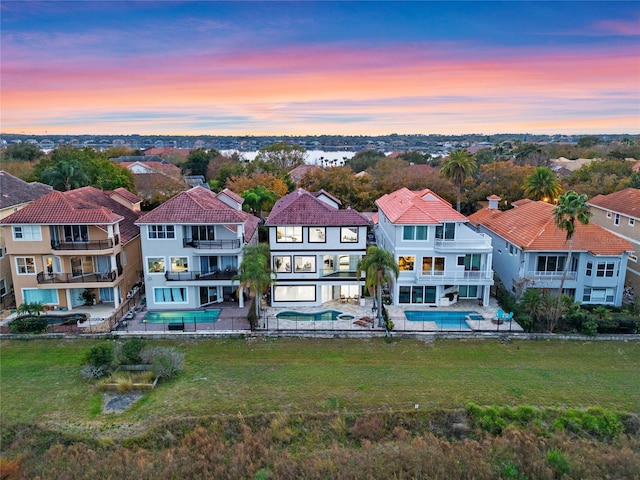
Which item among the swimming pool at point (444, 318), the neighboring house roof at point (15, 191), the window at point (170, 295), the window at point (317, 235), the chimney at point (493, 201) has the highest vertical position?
the neighboring house roof at point (15, 191)

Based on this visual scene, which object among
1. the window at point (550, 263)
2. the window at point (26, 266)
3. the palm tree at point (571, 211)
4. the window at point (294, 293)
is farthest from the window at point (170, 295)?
the window at point (550, 263)

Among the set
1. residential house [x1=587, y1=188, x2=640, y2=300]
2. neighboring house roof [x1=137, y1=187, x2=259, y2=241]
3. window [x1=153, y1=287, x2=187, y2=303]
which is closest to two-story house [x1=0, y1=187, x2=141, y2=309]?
window [x1=153, y1=287, x2=187, y2=303]

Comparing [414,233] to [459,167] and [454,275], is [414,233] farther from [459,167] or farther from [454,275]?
[459,167]

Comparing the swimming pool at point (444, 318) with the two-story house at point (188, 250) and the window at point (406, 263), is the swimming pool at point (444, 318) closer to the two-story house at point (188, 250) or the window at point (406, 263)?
the window at point (406, 263)

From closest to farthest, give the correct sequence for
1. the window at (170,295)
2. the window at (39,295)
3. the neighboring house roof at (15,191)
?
the window at (39,295) → the window at (170,295) → the neighboring house roof at (15,191)

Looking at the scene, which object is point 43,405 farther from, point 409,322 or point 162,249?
point 409,322

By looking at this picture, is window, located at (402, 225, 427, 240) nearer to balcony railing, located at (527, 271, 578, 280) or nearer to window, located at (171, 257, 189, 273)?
balcony railing, located at (527, 271, 578, 280)

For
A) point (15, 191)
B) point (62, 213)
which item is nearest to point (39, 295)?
point (62, 213)
